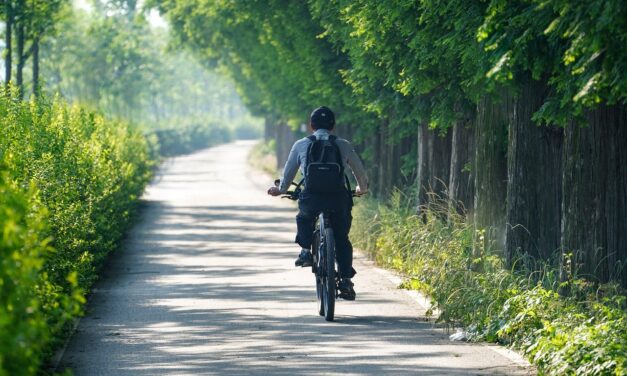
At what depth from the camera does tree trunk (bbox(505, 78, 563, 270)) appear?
13.3 meters

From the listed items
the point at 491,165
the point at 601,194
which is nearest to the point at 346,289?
the point at 601,194

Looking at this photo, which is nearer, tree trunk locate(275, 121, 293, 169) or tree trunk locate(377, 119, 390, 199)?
tree trunk locate(377, 119, 390, 199)

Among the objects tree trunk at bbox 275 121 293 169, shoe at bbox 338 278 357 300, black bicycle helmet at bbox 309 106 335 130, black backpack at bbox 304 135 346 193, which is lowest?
shoe at bbox 338 278 357 300

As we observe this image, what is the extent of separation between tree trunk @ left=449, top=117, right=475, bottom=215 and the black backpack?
4.01 metres

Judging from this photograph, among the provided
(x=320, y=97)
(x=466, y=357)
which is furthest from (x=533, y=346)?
(x=320, y=97)

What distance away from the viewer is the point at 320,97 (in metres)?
26.5

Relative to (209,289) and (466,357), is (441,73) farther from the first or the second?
(466,357)

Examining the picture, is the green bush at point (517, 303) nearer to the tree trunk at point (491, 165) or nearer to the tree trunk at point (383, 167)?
the tree trunk at point (491, 165)

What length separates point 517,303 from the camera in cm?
1142

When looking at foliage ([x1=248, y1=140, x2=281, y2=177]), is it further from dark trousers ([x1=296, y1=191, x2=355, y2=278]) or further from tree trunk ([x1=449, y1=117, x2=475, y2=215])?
dark trousers ([x1=296, y1=191, x2=355, y2=278])

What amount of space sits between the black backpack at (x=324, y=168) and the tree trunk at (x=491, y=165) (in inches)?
89.6

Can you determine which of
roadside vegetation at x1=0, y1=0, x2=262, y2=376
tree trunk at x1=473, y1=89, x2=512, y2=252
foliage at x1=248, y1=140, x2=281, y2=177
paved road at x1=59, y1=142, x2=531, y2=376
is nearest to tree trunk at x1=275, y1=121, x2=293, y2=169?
foliage at x1=248, y1=140, x2=281, y2=177

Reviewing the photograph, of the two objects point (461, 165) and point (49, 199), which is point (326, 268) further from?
point (461, 165)

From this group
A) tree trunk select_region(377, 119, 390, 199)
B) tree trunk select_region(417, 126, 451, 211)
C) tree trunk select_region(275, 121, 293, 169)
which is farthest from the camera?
tree trunk select_region(275, 121, 293, 169)
